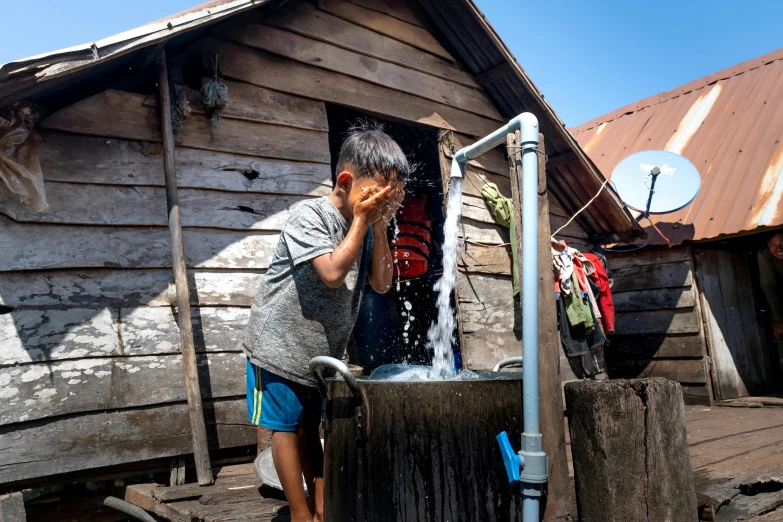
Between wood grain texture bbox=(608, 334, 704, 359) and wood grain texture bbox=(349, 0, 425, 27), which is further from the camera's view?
wood grain texture bbox=(608, 334, 704, 359)

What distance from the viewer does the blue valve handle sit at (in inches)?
71.7

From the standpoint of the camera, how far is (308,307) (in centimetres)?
234

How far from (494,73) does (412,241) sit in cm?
181

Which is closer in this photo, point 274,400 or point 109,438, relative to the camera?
point 274,400

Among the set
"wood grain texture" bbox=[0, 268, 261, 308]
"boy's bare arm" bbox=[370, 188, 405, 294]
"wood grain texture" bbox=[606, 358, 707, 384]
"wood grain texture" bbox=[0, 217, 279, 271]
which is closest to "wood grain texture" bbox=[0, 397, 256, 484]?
"wood grain texture" bbox=[0, 268, 261, 308]

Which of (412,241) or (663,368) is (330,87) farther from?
(663,368)

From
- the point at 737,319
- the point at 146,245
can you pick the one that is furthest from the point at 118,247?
the point at 737,319

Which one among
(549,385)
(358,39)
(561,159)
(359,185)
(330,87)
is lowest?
(549,385)

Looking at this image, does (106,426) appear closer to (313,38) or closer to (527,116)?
(527,116)

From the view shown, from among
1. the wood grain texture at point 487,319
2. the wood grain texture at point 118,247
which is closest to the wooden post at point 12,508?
the wood grain texture at point 118,247

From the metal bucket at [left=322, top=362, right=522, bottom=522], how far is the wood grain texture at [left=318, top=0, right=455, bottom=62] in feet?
13.1

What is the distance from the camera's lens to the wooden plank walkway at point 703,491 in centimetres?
284

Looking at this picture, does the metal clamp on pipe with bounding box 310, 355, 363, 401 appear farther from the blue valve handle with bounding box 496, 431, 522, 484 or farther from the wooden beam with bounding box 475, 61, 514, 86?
the wooden beam with bounding box 475, 61, 514, 86

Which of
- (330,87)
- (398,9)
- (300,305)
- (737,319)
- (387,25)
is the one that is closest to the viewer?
(300,305)
